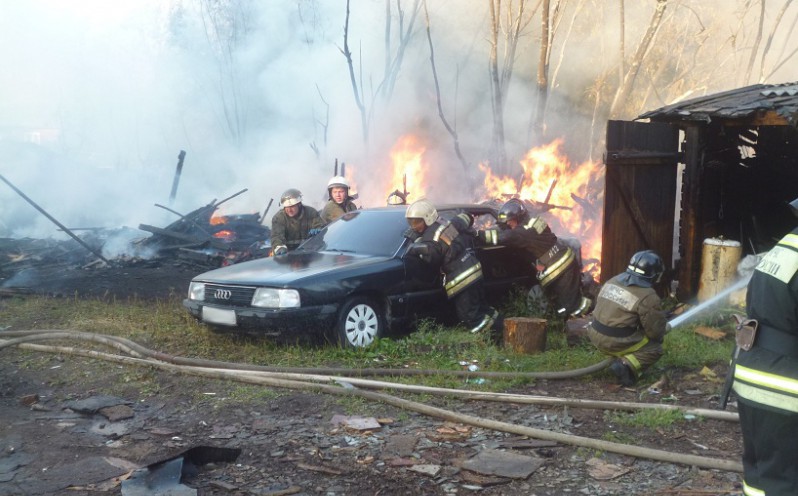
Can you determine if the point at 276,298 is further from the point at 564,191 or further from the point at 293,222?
the point at 564,191

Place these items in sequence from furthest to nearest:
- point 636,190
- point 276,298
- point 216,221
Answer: point 216,221
point 636,190
point 276,298

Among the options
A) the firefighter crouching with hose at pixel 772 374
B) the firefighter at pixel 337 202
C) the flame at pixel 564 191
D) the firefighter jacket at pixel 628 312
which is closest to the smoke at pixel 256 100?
the flame at pixel 564 191

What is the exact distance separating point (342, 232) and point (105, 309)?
360 centimetres

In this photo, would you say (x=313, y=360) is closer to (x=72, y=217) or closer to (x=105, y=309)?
(x=105, y=309)

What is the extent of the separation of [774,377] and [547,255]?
543 cm

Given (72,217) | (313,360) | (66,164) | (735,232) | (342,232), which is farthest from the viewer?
(66,164)

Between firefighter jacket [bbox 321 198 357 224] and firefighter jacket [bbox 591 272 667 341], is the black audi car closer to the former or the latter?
firefighter jacket [bbox 321 198 357 224]

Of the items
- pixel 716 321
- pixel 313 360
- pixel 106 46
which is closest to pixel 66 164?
pixel 106 46

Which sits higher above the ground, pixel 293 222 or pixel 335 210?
pixel 335 210

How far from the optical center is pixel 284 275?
7.24 meters

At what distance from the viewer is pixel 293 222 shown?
31.8ft

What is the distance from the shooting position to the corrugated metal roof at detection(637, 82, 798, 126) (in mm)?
7348

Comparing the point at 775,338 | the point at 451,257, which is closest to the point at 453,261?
the point at 451,257

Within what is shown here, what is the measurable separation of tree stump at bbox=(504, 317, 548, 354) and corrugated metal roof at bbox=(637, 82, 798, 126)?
297cm
